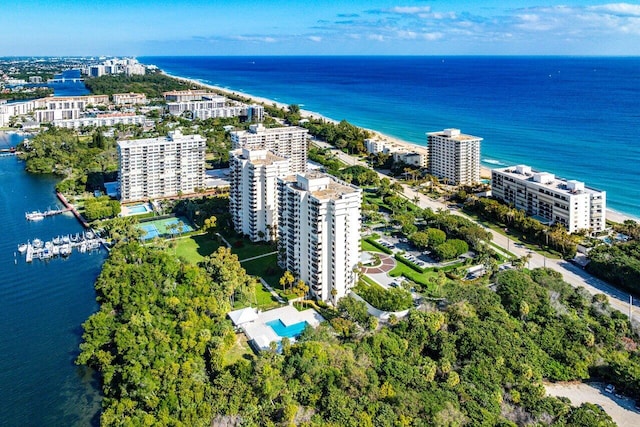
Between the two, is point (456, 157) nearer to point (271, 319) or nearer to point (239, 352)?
point (271, 319)

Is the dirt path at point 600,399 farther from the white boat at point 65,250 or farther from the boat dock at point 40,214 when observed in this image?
the boat dock at point 40,214

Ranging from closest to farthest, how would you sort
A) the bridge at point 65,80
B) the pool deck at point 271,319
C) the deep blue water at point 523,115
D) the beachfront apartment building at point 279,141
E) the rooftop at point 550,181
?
the pool deck at point 271,319 → the rooftop at point 550,181 → the beachfront apartment building at point 279,141 → the deep blue water at point 523,115 → the bridge at point 65,80

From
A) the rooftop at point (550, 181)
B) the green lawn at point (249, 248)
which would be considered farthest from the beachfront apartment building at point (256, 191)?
the rooftop at point (550, 181)

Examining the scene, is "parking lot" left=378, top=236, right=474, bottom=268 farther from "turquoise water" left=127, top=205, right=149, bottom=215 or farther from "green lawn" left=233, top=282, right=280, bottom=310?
"turquoise water" left=127, top=205, right=149, bottom=215

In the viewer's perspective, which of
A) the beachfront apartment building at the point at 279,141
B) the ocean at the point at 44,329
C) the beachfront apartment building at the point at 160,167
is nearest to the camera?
the ocean at the point at 44,329

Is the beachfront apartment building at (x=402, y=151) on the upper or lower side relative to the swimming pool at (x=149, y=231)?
upper

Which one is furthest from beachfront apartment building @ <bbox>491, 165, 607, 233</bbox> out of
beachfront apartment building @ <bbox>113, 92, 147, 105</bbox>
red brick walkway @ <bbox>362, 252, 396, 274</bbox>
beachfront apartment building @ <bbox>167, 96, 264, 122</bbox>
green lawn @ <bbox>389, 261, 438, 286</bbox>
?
beachfront apartment building @ <bbox>113, 92, 147, 105</bbox>

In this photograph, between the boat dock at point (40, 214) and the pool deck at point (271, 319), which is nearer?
the pool deck at point (271, 319)
